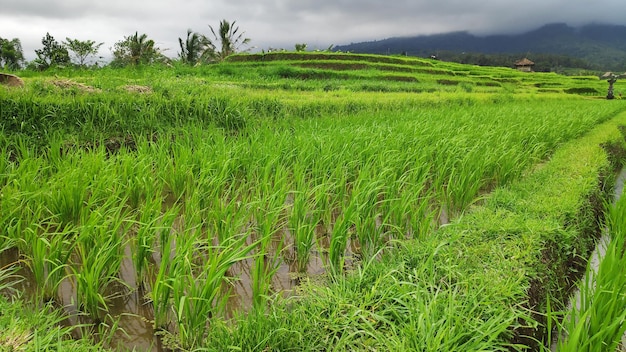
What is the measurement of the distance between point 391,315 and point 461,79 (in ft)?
61.5

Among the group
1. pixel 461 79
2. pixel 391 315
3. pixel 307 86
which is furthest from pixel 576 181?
pixel 461 79

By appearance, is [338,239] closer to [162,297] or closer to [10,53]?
[162,297]

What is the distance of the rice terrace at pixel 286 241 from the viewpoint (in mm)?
1635

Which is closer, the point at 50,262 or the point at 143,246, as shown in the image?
the point at 50,262

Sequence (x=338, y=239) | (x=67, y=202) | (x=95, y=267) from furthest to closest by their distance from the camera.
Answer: (x=67, y=202) < (x=338, y=239) < (x=95, y=267)

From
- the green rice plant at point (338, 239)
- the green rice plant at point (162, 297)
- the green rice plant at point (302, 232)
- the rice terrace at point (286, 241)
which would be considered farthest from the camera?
the green rice plant at point (302, 232)

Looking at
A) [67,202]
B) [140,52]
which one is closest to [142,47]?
[140,52]

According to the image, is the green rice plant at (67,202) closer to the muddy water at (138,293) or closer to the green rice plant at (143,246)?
the muddy water at (138,293)

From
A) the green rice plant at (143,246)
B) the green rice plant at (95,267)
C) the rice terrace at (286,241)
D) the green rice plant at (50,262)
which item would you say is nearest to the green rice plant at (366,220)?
the rice terrace at (286,241)

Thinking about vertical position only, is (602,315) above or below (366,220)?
below

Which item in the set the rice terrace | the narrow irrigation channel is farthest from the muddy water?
the narrow irrigation channel

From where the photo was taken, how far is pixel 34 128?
A: 163 inches

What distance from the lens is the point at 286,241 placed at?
9.30 feet

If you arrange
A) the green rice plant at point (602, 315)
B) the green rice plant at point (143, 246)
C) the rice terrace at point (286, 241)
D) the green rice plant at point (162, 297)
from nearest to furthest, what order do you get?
the green rice plant at point (602, 315) → the rice terrace at point (286, 241) → the green rice plant at point (162, 297) → the green rice plant at point (143, 246)
